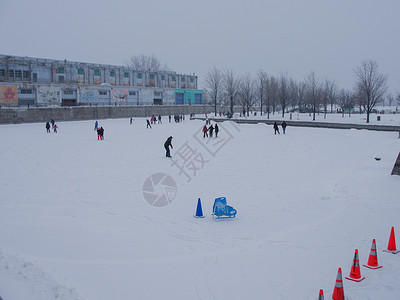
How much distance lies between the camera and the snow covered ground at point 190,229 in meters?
5.77

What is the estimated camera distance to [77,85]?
180 feet

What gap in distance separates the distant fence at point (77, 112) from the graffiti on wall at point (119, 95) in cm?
539

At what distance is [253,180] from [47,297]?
9.62 metres

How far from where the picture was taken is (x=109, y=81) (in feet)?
222

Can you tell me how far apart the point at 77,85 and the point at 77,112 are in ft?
30.2

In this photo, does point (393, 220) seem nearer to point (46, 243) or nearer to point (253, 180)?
point (253, 180)

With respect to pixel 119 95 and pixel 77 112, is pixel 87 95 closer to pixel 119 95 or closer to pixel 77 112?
pixel 119 95

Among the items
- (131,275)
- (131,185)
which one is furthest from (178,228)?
(131,185)

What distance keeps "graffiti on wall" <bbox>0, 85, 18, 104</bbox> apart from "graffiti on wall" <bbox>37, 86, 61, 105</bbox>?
3.20 m

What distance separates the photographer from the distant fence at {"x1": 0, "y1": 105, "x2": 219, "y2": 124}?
40438mm

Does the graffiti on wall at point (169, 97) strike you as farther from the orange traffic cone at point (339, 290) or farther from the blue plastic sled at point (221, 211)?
the orange traffic cone at point (339, 290)

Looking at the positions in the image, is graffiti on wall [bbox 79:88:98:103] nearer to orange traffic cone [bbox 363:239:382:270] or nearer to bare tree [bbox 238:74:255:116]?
bare tree [bbox 238:74:255:116]

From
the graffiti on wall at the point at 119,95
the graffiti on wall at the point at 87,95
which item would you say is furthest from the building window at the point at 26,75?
the graffiti on wall at the point at 119,95

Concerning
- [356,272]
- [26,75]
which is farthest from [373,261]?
[26,75]
